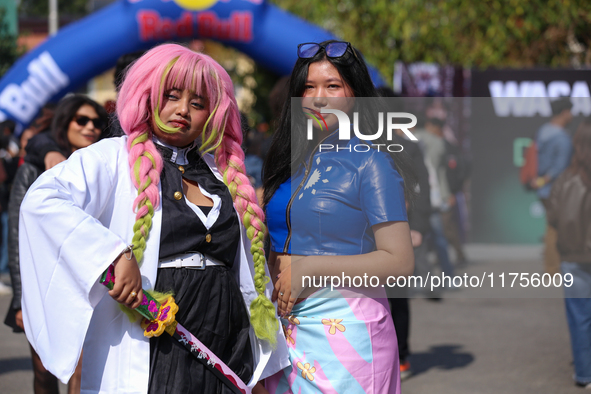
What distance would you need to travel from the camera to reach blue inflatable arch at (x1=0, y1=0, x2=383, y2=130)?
9.48m

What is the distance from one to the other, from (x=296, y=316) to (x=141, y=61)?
987mm

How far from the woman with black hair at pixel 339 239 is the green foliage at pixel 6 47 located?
8400mm

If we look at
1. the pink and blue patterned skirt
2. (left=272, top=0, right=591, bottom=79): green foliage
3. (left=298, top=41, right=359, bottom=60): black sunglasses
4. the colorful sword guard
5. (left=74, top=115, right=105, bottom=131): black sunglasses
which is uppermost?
(left=272, top=0, right=591, bottom=79): green foliage

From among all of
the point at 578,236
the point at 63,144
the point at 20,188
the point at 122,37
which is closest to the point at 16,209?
the point at 20,188

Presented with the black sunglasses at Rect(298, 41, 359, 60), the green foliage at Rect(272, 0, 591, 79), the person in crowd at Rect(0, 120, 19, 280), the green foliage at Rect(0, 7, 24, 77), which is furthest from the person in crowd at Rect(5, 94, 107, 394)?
the green foliage at Rect(272, 0, 591, 79)

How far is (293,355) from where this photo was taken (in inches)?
91.2

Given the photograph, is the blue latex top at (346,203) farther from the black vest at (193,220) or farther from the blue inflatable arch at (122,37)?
the blue inflatable arch at (122,37)

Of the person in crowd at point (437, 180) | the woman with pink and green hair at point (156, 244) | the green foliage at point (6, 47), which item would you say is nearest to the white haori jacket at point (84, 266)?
the woman with pink and green hair at point (156, 244)

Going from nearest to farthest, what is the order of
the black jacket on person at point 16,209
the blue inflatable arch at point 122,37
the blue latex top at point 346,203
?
the blue latex top at point 346,203, the black jacket on person at point 16,209, the blue inflatable arch at point 122,37

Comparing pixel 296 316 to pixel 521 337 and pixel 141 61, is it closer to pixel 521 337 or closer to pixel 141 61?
pixel 141 61

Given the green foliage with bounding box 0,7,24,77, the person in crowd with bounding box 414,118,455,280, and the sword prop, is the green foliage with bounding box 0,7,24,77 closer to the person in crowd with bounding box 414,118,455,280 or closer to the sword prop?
the person in crowd with bounding box 414,118,455,280

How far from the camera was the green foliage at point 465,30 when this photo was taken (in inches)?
439

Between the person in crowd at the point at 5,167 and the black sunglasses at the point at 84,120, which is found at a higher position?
the black sunglasses at the point at 84,120

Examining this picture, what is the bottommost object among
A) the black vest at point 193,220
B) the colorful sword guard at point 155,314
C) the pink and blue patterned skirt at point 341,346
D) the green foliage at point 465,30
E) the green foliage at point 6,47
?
the pink and blue patterned skirt at point 341,346
